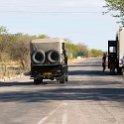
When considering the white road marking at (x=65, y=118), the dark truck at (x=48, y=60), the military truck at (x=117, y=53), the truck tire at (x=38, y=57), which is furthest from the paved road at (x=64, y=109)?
the military truck at (x=117, y=53)

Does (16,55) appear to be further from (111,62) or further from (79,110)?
(79,110)

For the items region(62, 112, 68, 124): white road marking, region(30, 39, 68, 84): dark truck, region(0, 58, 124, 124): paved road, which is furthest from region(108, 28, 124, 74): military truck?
region(62, 112, 68, 124): white road marking

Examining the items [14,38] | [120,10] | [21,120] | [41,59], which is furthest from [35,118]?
[14,38]

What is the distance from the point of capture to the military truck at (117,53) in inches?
2185

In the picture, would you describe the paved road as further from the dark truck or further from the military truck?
the military truck

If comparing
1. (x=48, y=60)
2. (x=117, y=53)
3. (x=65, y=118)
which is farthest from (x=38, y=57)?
(x=65, y=118)

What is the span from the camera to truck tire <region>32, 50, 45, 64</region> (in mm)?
43219

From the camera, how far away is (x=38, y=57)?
4331 cm

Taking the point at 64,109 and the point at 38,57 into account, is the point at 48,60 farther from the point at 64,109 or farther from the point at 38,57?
the point at 64,109

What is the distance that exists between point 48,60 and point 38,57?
707 millimetres

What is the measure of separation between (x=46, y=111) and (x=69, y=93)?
412 inches

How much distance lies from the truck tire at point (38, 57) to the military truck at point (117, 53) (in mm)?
13406

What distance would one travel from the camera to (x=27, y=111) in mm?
22375

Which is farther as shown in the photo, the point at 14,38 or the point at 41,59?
the point at 14,38
